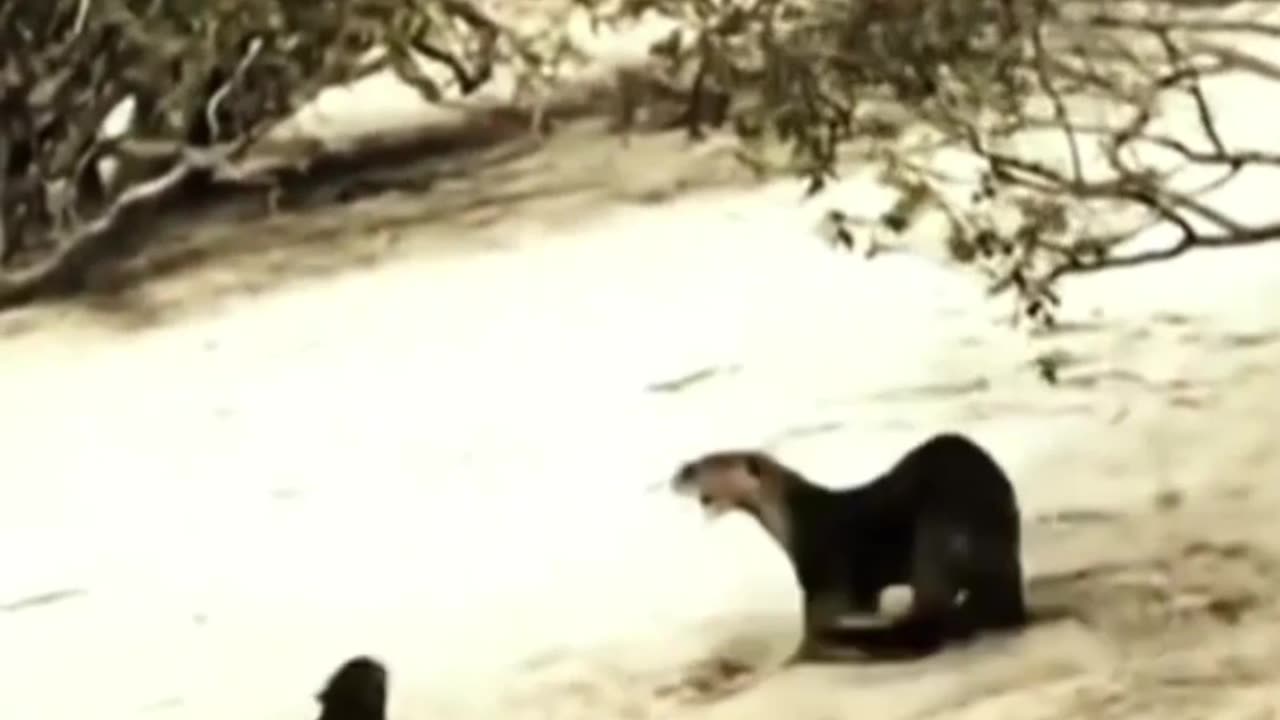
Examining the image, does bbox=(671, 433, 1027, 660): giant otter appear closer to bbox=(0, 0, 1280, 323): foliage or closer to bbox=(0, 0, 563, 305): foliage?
bbox=(0, 0, 1280, 323): foliage

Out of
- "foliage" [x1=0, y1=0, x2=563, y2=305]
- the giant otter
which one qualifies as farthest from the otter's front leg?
"foliage" [x1=0, y1=0, x2=563, y2=305]

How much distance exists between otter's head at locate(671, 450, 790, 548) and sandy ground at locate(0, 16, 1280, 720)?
1cm

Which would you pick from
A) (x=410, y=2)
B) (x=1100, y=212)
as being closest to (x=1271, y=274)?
(x=1100, y=212)

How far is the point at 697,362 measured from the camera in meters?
1.27

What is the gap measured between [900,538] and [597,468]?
174 millimetres

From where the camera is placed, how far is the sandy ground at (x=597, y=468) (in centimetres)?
120

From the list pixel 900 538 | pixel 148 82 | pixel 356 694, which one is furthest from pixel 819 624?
pixel 148 82

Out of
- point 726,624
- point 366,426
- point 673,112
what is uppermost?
point 673,112

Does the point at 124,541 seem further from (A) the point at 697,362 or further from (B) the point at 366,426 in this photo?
(A) the point at 697,362

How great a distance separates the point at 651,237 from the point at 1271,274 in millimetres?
364

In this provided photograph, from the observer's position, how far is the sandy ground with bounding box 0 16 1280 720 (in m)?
1.20

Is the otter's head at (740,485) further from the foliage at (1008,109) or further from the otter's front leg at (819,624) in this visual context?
the foliage at (1008,109)

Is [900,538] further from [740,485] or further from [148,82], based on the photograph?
[148,82]

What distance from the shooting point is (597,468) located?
1247mm
